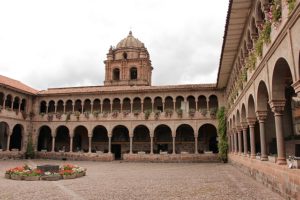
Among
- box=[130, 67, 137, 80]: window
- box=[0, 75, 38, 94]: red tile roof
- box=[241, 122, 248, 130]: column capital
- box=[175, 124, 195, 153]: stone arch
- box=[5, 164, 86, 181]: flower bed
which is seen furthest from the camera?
box=[130, 67, 137, 80]: window

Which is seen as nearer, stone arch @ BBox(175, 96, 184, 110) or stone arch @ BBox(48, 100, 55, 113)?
stone arch @ BBox(175, 96, 184, 110)

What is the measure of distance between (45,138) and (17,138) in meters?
3.39

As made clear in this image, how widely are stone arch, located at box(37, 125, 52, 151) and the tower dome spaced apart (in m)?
15.4

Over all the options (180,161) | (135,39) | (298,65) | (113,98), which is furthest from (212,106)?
(298,65)

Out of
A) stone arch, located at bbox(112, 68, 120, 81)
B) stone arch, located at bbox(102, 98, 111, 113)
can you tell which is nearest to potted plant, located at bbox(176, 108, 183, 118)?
stone arch, located at bbox(102, 98, 111, 113)

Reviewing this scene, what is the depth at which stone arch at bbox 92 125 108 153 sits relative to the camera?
34.3 m

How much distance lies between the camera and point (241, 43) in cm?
1634

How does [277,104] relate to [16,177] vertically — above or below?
above

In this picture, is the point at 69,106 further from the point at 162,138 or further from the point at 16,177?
the point at 16,177

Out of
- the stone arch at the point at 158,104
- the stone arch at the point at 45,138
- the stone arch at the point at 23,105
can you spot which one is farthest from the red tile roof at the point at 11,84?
the stone arch at the point at 158,104

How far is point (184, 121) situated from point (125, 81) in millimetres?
13080

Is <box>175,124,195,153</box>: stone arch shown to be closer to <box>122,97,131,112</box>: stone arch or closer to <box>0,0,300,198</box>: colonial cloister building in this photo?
<box>0,0,300,198</box>: colonial cloister building

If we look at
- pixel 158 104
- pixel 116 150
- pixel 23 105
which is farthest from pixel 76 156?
pixel 158 104

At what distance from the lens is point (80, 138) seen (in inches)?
1390
